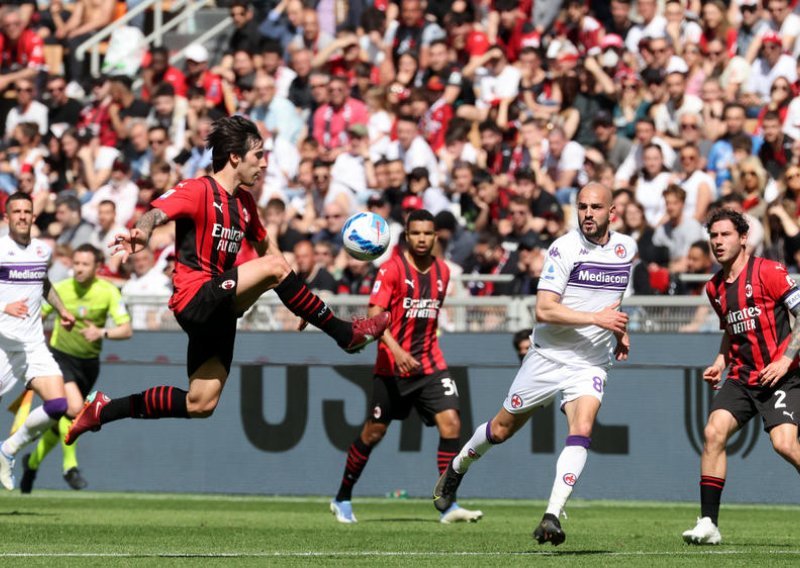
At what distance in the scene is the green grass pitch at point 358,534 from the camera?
9781 mm

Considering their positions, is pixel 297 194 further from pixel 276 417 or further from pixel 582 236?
pixel 582 236

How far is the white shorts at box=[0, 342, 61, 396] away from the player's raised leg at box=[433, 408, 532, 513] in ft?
13.3

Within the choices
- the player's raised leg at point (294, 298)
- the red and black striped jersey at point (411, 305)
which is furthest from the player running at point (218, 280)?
the red and black striped jersey at point (411, 305)

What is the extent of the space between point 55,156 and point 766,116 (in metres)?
10.1

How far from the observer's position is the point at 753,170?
17.2 metres

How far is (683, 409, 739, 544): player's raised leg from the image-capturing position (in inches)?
420

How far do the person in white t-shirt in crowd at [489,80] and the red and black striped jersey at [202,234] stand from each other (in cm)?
1041

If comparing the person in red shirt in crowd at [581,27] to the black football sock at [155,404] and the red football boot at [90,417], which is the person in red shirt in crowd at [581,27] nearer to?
the red football boot at [90,417]

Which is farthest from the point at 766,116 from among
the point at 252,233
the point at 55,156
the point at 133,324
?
the point at 55,156

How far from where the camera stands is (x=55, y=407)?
1412 cm

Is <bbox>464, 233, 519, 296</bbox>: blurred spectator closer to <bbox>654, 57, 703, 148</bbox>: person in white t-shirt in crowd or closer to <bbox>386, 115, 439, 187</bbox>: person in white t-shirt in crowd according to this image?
<bbox>386, 115, 439, 187</bbox>: person in white t-shirt in crowd

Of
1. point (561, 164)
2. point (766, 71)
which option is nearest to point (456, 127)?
point (561, 164)

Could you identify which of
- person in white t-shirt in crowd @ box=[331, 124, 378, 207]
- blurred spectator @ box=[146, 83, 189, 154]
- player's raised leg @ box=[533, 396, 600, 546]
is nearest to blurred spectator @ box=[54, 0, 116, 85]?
blurred spectator @ box=[146, 83, 189, 154]

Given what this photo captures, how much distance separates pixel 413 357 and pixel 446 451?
0.84 metres
